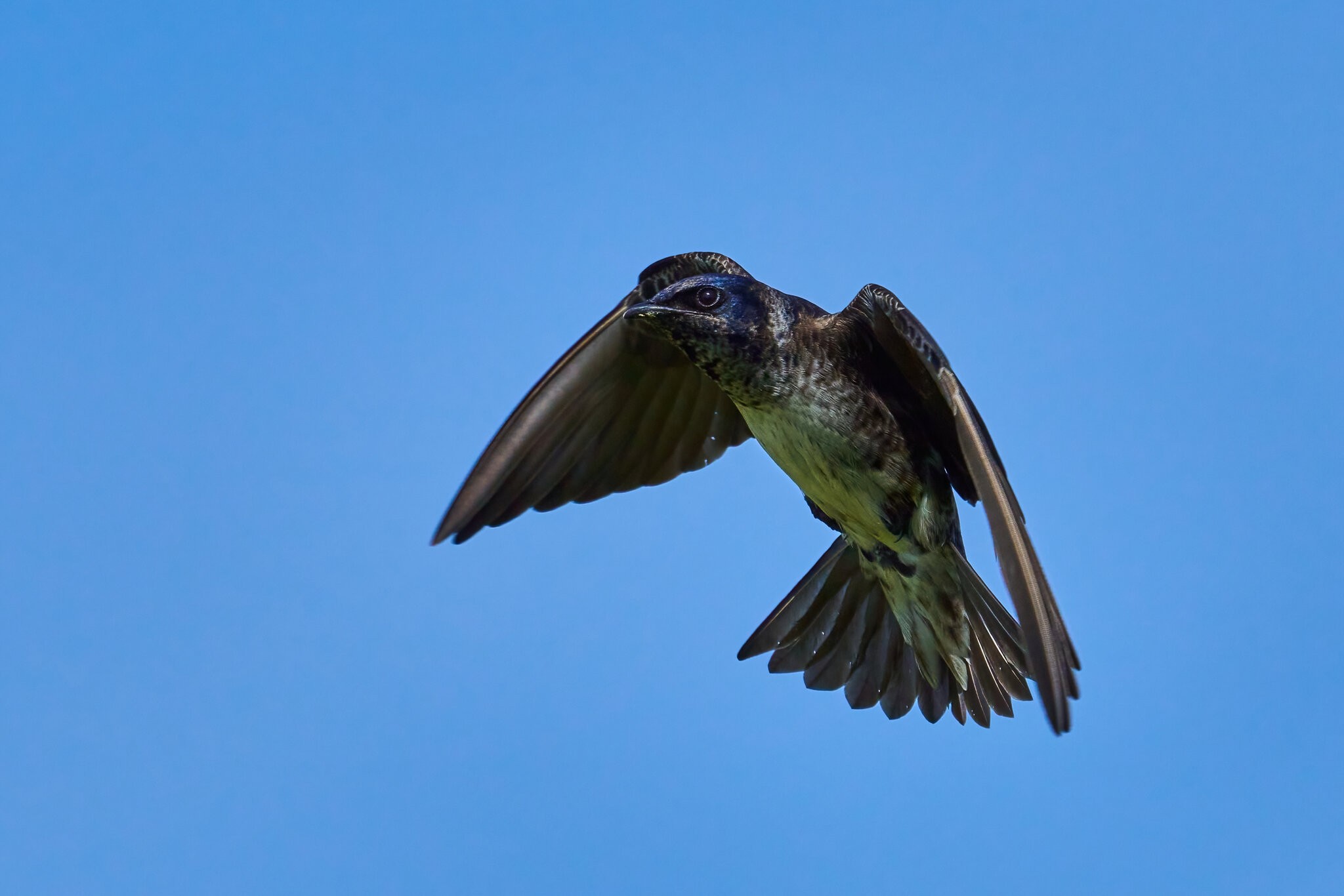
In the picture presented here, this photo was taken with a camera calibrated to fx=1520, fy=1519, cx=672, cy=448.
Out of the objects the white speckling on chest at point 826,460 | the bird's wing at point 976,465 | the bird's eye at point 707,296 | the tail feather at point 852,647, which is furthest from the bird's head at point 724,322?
the tail feather at point 852,647

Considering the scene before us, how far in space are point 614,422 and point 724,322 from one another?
824 mm

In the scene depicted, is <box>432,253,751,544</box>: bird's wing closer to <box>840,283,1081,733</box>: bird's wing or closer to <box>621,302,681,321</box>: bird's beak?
<box>621,302,681,321</box>: bird's beak

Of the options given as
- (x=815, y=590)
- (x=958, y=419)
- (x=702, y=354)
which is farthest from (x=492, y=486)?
(x=958, y=419)

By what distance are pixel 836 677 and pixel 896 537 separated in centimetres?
76

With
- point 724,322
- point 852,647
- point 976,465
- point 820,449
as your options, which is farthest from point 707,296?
point 852,647

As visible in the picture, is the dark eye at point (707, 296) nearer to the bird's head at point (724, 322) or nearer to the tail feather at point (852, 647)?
the bird's head at point (724, 322)

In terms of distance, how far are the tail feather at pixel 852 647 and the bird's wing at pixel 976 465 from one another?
28.2 inches

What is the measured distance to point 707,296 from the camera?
5516mm

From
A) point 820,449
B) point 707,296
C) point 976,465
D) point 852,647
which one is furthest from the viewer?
point 852,647

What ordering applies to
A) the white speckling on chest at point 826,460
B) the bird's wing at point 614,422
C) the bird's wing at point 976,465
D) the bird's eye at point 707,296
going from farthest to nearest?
the bird's wing at point 614,422, the bird's eye at point 707,296, the white speckling on chest at point 826,460, the bird's wing at point 976,465

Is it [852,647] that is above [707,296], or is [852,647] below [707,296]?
below

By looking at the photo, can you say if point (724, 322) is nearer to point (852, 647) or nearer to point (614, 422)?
point (614, 422)

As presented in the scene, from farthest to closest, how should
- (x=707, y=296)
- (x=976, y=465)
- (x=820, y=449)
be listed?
1. (x=707, y=296)
2. (x=820, y=449)
3. (x=976, y=465)

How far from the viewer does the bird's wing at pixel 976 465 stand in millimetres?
A: 4250
